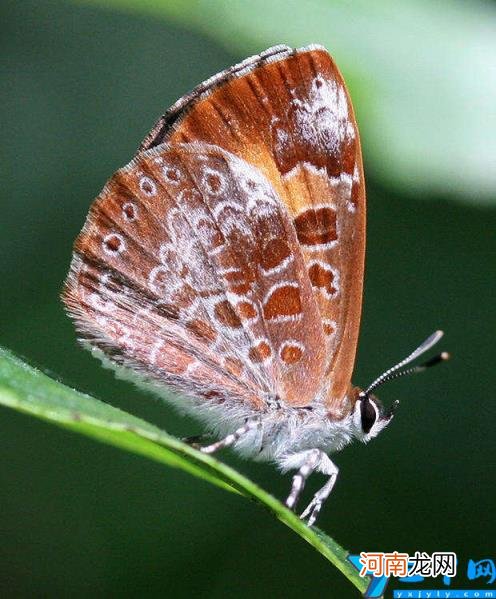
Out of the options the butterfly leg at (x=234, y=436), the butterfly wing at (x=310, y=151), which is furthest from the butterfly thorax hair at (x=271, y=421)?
the butterfly wing at (x=310, y=151)

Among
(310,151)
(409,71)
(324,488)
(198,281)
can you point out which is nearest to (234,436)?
(324,488)

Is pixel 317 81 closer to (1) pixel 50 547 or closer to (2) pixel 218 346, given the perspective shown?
(2) pixel 218 346

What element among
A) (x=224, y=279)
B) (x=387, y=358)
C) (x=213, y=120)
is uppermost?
(x=387, y=358)

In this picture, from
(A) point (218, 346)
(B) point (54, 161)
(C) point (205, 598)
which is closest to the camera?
(A) point (218, 346)

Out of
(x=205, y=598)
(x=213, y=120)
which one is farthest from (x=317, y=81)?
(x=205, y=598)

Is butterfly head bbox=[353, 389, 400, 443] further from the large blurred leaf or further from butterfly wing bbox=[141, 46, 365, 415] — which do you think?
the large blurred leaf

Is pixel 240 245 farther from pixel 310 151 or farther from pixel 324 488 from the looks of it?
pixel 324 488

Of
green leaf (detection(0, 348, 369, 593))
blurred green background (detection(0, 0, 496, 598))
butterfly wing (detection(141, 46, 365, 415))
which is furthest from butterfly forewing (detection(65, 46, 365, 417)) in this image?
green leaf (detection(0, 348, 369, 593))
